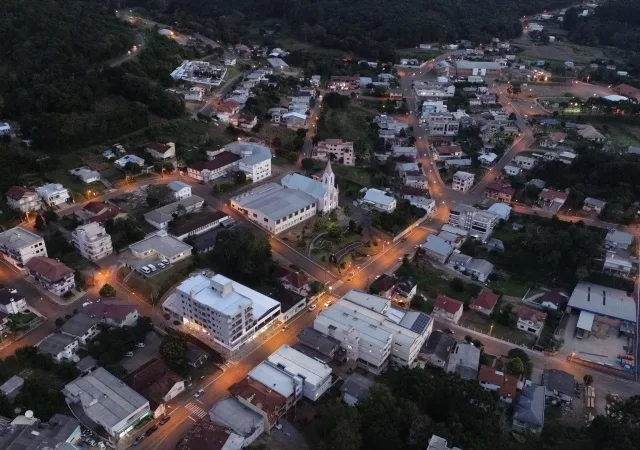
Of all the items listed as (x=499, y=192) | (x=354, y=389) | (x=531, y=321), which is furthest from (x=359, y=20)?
(x=354, y=389)

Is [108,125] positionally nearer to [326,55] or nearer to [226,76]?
[226,76]

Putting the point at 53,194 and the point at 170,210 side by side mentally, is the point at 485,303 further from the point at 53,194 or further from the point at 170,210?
the point at 53,194

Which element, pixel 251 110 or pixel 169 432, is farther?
pixel 251 110

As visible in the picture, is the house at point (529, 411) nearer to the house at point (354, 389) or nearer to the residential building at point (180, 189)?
the house at point (354, 389)

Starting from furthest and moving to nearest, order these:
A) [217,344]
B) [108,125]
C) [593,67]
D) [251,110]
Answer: [593,67], [251,110], [108,125], [217,344]

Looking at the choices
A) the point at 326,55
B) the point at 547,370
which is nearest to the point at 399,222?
the point at 547,370

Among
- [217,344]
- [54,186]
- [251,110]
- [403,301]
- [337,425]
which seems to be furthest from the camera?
[251,110]

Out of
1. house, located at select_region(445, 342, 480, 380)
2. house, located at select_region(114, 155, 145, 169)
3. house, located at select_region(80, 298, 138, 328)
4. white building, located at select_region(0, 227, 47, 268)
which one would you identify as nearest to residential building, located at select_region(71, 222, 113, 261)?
white building, located at select_region(0, 227, 47, 268)
